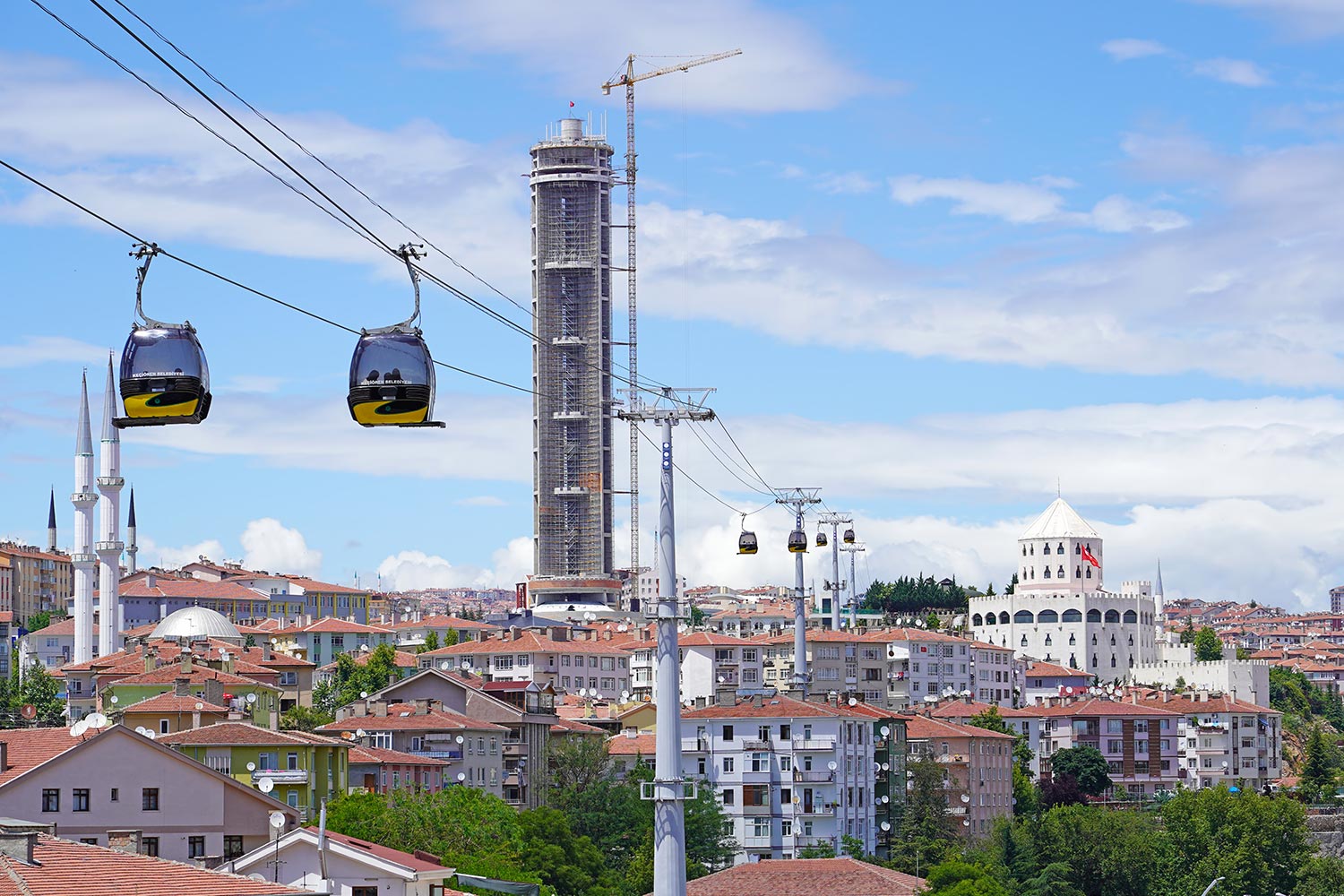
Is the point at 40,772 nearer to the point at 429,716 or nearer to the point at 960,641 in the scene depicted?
the point at 429,716

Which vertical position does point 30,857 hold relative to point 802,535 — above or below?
below

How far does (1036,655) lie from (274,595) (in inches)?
2485

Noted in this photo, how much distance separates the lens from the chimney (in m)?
43.4

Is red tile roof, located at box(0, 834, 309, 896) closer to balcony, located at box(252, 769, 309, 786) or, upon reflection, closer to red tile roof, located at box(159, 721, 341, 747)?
balcony, located at box(252, 769, 309, 786)

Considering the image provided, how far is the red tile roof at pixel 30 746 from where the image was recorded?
5131 centimetres

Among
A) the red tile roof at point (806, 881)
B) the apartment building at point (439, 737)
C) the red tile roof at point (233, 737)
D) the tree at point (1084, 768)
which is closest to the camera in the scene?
the red tile roof at point (233, 737)

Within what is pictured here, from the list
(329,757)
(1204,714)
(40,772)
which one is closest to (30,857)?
(40,772)

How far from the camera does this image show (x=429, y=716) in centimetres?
8406

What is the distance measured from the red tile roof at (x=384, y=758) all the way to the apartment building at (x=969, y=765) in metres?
33.1

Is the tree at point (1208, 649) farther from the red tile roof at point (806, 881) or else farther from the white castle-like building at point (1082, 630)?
the red tile roof at point (806, 881)

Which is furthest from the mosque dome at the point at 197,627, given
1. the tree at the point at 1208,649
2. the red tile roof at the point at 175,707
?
the tree at the point at 1208,649

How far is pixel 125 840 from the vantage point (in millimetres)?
44562

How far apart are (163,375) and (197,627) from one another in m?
100

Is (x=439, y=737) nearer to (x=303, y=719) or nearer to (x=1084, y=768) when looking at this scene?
(x=303, y=719)
